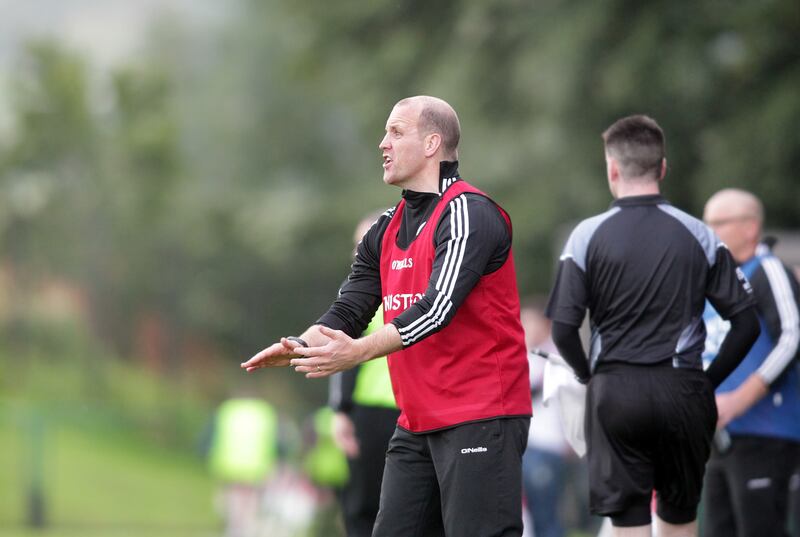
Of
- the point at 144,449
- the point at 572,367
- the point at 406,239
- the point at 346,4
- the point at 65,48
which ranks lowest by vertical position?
the point at 144,449

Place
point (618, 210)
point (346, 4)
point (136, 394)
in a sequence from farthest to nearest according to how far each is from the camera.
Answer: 1. point (136, 394)
2. point (346, 4)
3. point (618, 210)

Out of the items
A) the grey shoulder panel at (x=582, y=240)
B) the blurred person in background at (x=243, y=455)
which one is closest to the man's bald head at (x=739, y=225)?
the grey shoulder panel at (x=582, y=240)

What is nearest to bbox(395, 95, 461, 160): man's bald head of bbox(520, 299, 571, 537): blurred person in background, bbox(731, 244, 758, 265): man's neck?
bbox(731, 244, 758, 265): man's neck

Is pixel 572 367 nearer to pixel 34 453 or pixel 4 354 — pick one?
pixel 34 453

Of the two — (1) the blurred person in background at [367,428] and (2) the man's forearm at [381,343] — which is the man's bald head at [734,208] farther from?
(2) the man's forearm at [381,343]

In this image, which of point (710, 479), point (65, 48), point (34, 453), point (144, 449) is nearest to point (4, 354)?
point (65, 48)

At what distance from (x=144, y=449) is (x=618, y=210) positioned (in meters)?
17.7

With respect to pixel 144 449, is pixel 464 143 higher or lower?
higher

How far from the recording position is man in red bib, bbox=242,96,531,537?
4.91 meters

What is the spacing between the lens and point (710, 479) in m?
7.28

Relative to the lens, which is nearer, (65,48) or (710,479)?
(710,479)

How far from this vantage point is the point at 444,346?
16.7ft

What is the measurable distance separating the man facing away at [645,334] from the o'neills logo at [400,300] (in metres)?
0.93

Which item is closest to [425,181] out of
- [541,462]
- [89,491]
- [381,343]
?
[381,343]
